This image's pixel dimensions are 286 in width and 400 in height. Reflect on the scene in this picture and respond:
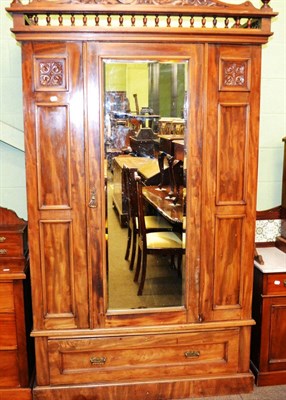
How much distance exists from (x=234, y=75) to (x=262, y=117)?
792mm

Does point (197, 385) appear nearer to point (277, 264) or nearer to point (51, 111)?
point (277, 264)

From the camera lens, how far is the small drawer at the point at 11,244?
259 cm

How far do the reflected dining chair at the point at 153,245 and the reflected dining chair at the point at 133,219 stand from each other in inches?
0.9

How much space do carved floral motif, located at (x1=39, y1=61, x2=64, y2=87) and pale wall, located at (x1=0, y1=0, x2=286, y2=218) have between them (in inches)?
27.8

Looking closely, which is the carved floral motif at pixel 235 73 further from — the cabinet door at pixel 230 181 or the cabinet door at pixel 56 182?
the cabinet door at pixel 56 182

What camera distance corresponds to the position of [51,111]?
7.75 feet

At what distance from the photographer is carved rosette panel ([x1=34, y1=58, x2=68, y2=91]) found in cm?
232

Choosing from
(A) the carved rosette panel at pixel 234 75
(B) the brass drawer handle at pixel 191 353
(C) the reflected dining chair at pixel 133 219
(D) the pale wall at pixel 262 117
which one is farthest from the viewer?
(D) the pale wall at pixel 262 117

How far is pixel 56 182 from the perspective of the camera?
2432 mm

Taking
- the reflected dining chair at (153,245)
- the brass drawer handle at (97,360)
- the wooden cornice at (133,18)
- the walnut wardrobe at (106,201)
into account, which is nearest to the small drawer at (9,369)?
the walnut wardrobe at (106,201)

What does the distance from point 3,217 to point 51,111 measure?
36.1 inches

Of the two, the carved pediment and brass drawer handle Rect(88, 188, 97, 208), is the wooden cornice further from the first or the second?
brass drawer handle Rect(88, 188, 97, 208)

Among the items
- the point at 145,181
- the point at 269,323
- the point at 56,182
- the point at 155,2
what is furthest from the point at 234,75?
the point at 269,323

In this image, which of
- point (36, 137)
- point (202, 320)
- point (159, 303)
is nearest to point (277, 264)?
A: point (202, 320)
